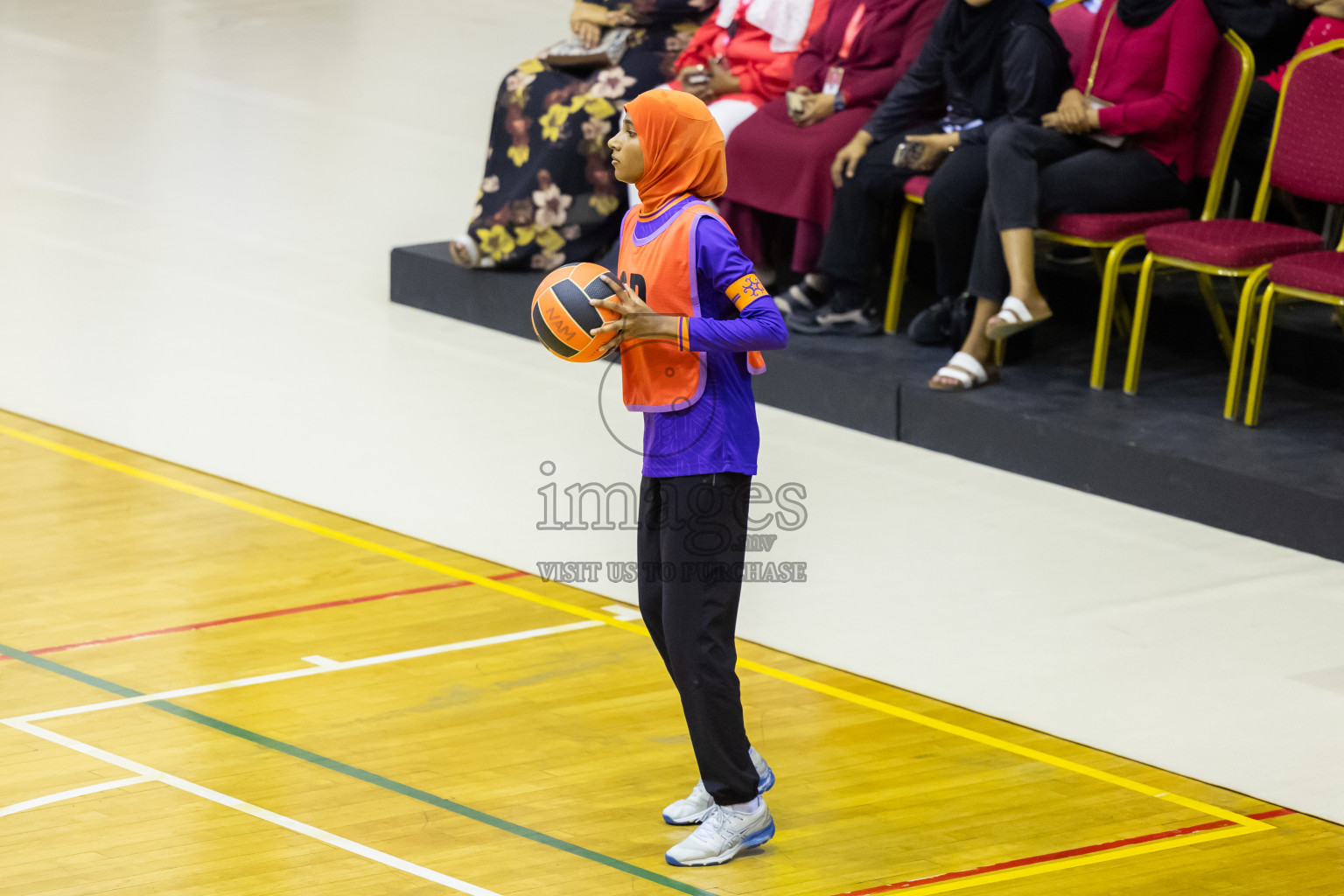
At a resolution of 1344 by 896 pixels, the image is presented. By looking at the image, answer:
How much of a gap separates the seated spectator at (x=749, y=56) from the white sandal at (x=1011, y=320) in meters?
1.34

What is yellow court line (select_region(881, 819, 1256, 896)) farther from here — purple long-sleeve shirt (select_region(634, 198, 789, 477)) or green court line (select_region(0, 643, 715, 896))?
purple long-sleeve shirt (select_region(634, 198, 789, 477))

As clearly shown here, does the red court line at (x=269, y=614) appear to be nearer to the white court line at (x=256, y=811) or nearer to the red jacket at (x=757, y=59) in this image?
the white court line at (x=256, y=811)

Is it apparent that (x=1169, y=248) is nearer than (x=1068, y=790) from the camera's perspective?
No

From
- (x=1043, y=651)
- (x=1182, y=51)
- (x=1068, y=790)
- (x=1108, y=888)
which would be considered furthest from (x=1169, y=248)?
(x=1108, y=888)

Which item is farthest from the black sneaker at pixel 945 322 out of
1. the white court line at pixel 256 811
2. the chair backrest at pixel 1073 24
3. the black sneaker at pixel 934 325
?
the white court line at pixel 256 811

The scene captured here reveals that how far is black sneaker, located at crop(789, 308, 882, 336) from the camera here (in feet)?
22.6

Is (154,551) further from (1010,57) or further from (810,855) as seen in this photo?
(1010,57)

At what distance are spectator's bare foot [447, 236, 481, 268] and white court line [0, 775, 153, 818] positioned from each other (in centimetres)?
398

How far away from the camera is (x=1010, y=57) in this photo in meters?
6.45

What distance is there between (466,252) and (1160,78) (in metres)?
2.80

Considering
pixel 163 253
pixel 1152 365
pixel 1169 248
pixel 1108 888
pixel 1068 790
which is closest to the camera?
pixel 1108 888

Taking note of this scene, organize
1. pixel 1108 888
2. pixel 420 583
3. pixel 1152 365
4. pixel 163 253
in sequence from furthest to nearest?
1. pixel 163 253
2. pixel 1152 365
3. pixel 420 583
4. pixel 1108 888

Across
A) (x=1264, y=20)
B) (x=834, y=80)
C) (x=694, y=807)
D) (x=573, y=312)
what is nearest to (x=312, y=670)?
(x=694, y=807)

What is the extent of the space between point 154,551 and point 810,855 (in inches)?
90.8
